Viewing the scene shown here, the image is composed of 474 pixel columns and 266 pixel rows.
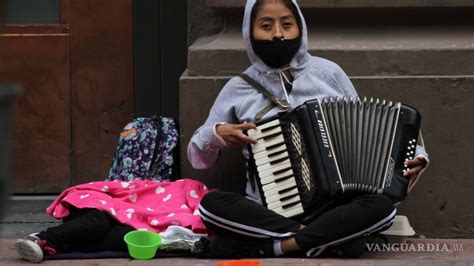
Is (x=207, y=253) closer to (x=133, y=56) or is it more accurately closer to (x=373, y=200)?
(x=373, y=200)

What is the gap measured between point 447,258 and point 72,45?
7.72 ft

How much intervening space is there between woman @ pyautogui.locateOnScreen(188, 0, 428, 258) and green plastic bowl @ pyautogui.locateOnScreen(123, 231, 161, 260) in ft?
0.79

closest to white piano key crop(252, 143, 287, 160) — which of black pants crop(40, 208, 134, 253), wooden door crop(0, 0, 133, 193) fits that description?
black pants crop(40, 208, 134, 253)

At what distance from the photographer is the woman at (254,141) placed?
4.77 metres

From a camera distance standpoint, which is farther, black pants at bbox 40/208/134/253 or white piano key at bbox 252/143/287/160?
black pants at bbox 40/208/134/253

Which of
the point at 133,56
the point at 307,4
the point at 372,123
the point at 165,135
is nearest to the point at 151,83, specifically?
the point at 133,56

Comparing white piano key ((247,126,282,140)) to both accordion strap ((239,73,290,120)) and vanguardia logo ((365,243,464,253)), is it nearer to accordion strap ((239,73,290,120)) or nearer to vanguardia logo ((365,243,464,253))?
accordion strap ((239,73,290,120))

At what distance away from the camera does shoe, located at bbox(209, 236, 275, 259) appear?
16.0 feet

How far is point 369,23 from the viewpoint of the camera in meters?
5.54

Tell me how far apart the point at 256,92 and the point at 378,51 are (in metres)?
0.67

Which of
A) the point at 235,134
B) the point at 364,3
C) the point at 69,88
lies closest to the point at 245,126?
the point at 235,134

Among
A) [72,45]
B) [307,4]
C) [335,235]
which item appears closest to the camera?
[335,235]

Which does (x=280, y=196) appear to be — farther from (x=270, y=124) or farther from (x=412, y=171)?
(x=412, y=171)

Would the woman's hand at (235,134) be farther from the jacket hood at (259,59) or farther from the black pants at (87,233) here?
the black pants at (87,233)
